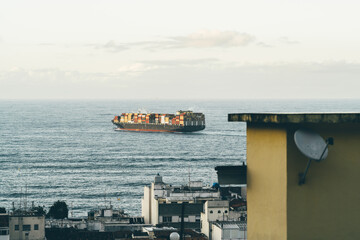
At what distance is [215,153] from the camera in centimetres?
12769

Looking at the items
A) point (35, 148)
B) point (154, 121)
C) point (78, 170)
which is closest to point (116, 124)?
point (154, 121)

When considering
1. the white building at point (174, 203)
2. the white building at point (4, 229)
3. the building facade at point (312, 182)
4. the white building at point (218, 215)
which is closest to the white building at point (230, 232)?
the white building at point (218, 215)

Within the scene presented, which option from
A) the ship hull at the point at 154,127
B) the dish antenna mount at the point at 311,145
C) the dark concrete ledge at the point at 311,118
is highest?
the ship hull at the point at 154,127

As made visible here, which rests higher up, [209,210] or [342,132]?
[342,132]

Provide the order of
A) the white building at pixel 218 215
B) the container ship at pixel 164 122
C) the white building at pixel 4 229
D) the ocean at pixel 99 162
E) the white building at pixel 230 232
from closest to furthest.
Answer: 1. the white building at pixel 4 229
2. the white building at pixel 230 232
3. the white building at pixel 218 215
4. the ocean at pixel 99 162
5. the container ship at pixel 164 122

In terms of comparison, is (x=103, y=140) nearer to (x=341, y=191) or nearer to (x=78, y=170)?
(x=78, y=170)

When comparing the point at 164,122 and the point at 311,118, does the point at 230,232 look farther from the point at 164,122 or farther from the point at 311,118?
the point at 164,122

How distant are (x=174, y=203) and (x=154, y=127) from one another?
453 feet

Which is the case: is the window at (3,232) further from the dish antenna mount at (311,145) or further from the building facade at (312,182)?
the dish antenna mount at (311,145)

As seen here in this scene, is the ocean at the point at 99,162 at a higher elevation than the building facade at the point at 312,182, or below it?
below

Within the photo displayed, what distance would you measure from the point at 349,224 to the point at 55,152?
121 m

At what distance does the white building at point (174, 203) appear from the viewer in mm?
50844

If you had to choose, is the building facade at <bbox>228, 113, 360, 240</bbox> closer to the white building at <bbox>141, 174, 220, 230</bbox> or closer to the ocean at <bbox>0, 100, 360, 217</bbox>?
the white building at <bbox>141, 174, 220, 230</bbox>

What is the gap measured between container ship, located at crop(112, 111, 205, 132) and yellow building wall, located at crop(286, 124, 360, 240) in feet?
576
